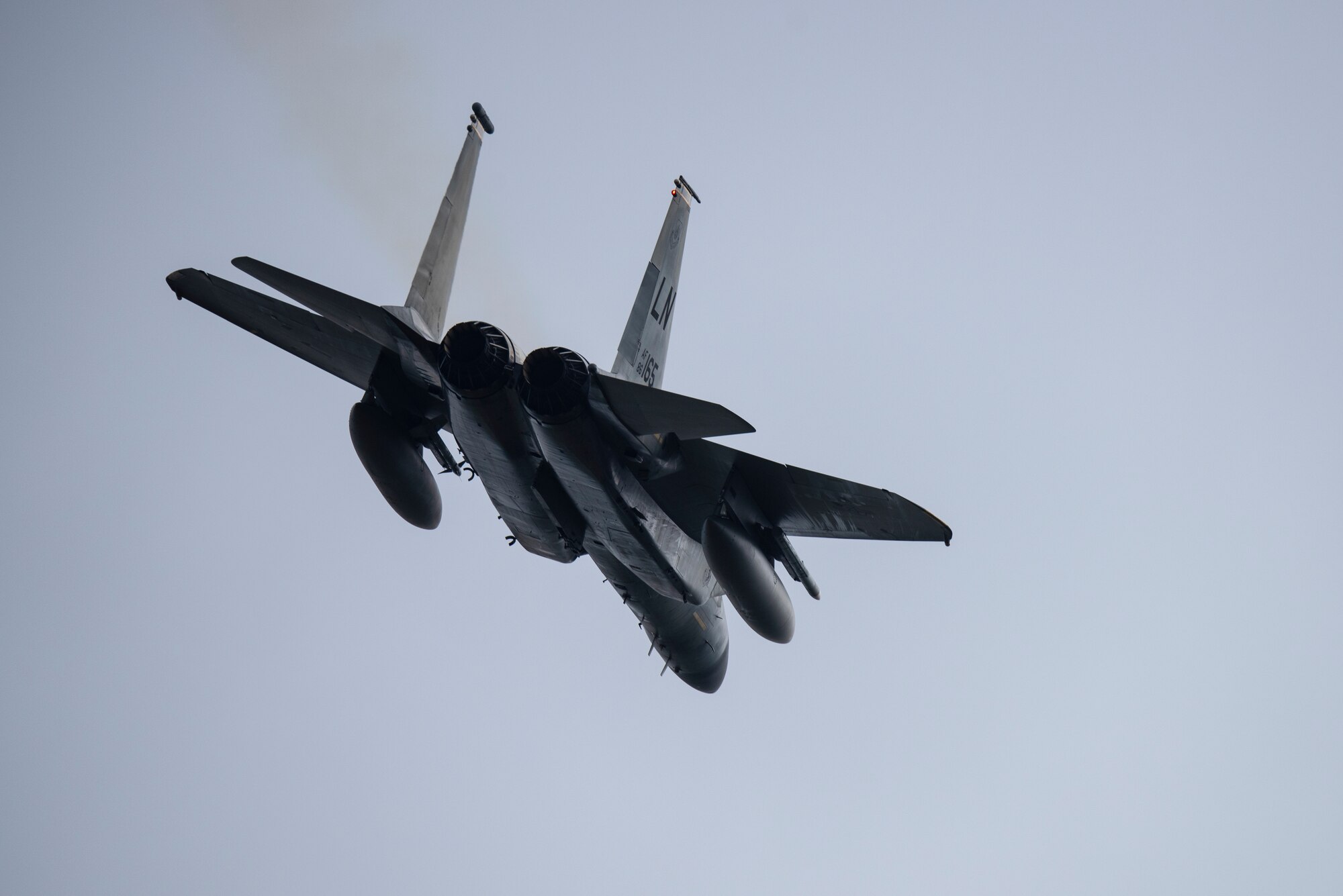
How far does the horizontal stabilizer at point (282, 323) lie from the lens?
37.7ft

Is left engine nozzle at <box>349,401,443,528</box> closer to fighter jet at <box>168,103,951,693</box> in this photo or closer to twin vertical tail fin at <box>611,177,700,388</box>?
fighter jet at <box>168,103,951,693</box>

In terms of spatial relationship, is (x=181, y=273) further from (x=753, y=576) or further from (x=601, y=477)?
(x=753, y=576)

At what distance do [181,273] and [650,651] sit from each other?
7291 mm

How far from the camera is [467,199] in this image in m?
13.1

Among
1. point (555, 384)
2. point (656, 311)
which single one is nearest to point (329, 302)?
point (555, 384)

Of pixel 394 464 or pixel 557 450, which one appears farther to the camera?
pixel 394 464

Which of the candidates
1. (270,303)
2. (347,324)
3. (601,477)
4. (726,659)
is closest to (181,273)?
(270,303)

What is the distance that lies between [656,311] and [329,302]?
218 inches

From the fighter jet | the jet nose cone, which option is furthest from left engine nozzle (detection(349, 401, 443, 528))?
the jet nose cone

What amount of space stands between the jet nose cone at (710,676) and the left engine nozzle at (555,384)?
19.4 feet

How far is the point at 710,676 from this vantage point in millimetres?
15336

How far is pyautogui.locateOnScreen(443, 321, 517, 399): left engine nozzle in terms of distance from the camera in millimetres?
10406

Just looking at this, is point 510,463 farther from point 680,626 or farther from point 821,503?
point 680,626

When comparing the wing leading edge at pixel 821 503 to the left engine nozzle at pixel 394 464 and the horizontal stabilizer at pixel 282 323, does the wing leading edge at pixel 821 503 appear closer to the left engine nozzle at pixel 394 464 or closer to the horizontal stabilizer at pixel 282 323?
the left engine nozzle at pixel 394 464
